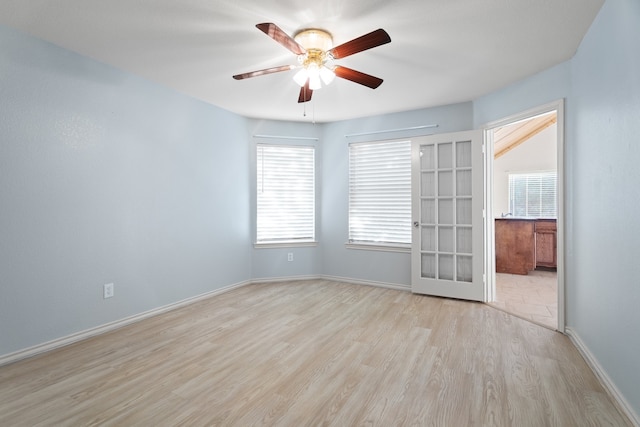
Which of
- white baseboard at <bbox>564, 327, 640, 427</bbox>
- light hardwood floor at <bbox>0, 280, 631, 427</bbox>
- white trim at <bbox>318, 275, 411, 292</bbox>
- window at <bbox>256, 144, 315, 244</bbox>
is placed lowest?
light hardwood floor at <bbox>0, 280, 631, 427</bbox>

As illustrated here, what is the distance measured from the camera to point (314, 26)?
2.21m

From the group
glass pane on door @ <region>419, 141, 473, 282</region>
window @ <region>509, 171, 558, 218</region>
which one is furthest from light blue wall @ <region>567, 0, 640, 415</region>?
window @ <region>509, 171, 558, 218</region>

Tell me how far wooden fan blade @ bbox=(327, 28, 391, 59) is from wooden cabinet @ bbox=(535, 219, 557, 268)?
5.04m

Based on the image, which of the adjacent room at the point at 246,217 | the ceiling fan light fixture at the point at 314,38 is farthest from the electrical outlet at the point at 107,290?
the ceiling fan light fixture at the point at 314,38

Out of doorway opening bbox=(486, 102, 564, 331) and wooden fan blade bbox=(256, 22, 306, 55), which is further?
doorway opening bbox=(486, 102, 564, 331)

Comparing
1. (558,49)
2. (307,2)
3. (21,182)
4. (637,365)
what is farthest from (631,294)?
(21,182)

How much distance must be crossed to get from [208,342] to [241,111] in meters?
3.01

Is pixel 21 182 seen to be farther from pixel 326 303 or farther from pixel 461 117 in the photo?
pixel 461 117

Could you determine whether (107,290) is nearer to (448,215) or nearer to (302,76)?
(302,76)

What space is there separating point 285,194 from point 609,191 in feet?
12.1

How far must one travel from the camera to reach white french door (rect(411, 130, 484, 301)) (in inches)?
148

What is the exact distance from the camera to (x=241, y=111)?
169 inches

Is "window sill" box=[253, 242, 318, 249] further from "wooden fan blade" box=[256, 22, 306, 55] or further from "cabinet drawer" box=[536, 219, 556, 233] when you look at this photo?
"cabinet drawer" box=[536, 219, 556, 233]

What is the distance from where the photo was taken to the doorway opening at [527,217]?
3166mm
